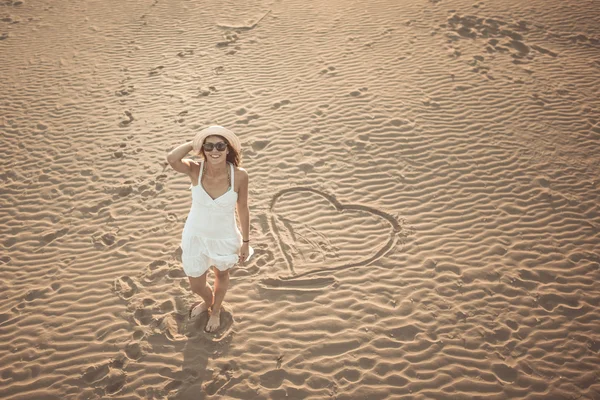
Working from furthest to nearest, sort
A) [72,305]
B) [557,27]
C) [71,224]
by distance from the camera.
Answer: [557,27], [71,224], [72,305]

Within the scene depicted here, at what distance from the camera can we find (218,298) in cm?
414

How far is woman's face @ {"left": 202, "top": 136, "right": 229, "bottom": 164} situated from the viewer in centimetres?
331

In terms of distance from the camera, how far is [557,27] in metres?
11.4

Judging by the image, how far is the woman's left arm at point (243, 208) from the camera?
11.4 feet

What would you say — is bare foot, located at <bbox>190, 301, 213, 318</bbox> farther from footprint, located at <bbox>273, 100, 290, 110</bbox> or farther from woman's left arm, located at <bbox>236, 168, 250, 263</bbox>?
footprint, located at <bbox>273, 100, 290, 110</bbox>

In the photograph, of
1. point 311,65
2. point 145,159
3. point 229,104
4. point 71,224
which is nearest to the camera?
point 71,224

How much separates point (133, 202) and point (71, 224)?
926 mm

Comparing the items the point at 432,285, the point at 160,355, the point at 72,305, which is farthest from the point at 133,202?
the point at 432,285

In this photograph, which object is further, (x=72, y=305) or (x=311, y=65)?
(x=311, y=65)

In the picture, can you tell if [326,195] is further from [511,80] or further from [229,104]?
[511,80]

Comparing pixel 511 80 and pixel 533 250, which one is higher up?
pixel 511 80

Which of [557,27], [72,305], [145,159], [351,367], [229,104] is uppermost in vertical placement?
[557,27]

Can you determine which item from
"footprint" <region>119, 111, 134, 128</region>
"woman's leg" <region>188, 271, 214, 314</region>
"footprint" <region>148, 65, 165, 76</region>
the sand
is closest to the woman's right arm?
"woman's leg" <region>188, 271, 214, 314</region>

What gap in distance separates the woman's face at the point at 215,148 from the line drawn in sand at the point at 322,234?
215 centimetres
